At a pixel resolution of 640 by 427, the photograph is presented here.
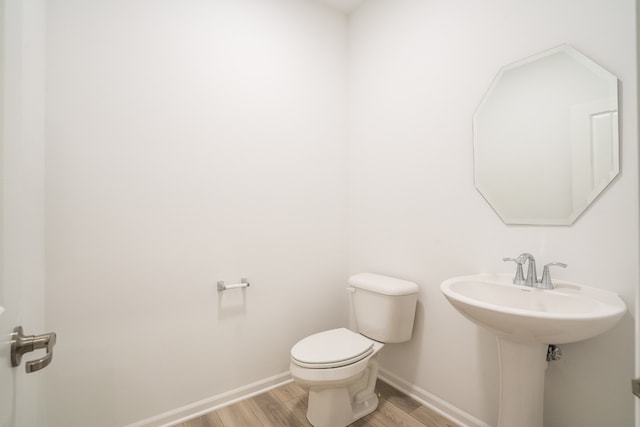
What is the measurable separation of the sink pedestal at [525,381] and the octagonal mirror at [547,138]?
55 centimetres

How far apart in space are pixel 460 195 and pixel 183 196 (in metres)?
1.53

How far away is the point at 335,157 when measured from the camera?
220 centimetres

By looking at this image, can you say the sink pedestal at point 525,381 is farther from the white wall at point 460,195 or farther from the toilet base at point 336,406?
the toilet base at point 336,406

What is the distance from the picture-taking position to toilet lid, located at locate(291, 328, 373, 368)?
4.62ft

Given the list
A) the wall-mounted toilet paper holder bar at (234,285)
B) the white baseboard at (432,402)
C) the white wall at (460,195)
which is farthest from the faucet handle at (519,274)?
the wall-mounted toilet paper holder bar at (234,285)

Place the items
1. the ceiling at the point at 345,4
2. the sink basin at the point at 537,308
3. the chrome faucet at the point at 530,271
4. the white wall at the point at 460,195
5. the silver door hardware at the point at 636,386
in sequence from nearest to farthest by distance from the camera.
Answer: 1. the silver door hardware at the point at 636,386
2. the sink basin at the point at 537,308
3. the white wall at the point at 460,195
4. the chrome faucet at the point at 530,271
5. the ceiling at the point at 345,4

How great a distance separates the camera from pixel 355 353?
147 cm

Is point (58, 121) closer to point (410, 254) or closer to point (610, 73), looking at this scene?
point (410, 254)

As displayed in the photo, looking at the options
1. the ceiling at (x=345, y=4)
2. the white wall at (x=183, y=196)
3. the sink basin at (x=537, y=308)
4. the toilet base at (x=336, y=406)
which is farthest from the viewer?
the ceiling at (x=345, y=4)

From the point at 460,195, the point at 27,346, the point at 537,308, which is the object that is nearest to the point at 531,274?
the point at 537,308

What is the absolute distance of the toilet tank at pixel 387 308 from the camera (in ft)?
5.49

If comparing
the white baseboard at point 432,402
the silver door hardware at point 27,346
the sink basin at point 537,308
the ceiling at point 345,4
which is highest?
the ceiling at point 345,4

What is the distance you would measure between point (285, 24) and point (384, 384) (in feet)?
8.34

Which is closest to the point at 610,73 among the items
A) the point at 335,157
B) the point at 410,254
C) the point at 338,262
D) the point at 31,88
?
the point at 410,254
